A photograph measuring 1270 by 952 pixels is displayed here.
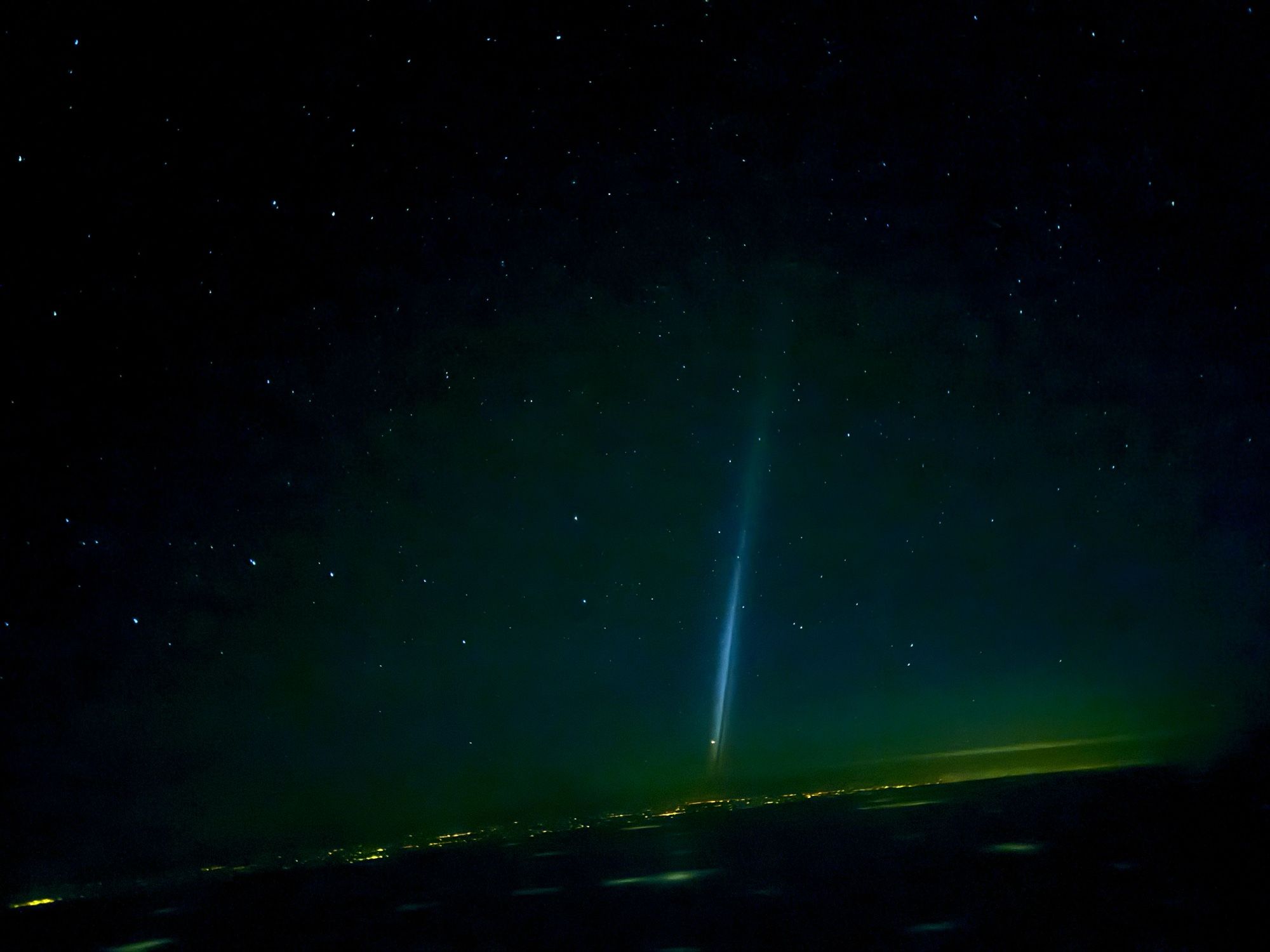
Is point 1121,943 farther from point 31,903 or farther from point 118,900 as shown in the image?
point 31,903

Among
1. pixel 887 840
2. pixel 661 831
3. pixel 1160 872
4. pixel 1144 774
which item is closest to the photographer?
pixel 1160 872

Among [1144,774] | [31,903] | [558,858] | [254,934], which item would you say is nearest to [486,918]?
[254,934]

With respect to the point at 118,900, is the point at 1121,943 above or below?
above

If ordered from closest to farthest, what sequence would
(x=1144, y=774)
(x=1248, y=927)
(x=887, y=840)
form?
1. (x=1248, y=927)
2. (x=887, y=840)
3. (x=1144, y=774)

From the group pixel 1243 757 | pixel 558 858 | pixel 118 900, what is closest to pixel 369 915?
pixel 558 858

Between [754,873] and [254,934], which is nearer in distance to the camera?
[254,934]

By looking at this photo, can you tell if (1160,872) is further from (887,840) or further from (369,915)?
(369,915)
